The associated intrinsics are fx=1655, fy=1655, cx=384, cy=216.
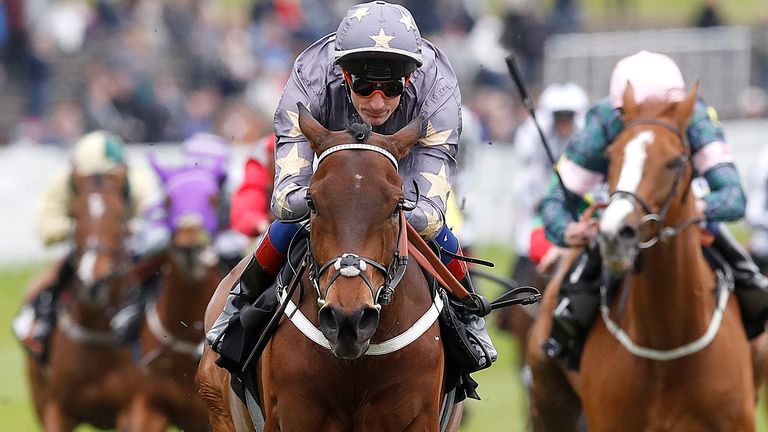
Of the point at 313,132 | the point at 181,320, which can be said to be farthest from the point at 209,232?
the point at 313,132

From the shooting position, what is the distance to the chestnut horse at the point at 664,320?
7.73m

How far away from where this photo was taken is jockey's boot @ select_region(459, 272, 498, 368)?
6504mm

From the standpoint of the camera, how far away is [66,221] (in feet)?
38.6

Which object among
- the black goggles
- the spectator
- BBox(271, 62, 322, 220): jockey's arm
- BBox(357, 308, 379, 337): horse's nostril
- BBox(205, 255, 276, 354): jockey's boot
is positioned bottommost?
the spectator

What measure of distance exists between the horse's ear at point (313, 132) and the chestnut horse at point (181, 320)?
4.72m

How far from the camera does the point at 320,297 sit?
550cm

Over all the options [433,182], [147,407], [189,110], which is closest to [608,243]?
[433,182]

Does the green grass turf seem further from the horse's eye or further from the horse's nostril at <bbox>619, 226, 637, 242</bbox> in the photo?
the horse's nostril at <bbox>619, 226, 637, 242</bbox>

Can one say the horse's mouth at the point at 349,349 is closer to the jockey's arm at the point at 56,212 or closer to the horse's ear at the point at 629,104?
the horse's ear at the point at 629,104

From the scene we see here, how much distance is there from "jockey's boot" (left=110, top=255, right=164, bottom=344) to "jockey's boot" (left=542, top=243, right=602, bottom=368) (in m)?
3.34

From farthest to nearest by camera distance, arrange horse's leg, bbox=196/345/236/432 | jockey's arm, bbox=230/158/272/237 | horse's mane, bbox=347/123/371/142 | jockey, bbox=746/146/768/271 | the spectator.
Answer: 1. the spectator
2. jockey, bbox=746/146/768/271
3. jockey's arm, bbox=230/158/272/237
4. horse's leg, bbox=196/345/236/432
5. horse's mane, bbox=347/123/371/142

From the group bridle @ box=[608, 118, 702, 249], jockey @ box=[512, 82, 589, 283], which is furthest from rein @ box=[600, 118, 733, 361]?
jockey @ box=[512, 82, 589, 283]

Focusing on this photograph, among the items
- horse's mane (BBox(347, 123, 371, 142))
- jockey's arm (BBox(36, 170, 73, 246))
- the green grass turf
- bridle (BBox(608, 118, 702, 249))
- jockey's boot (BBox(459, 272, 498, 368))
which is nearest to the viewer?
horse's mane (BBox(347, 123, 371, 142))

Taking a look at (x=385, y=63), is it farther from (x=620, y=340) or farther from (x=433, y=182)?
(x=620, y=340)
